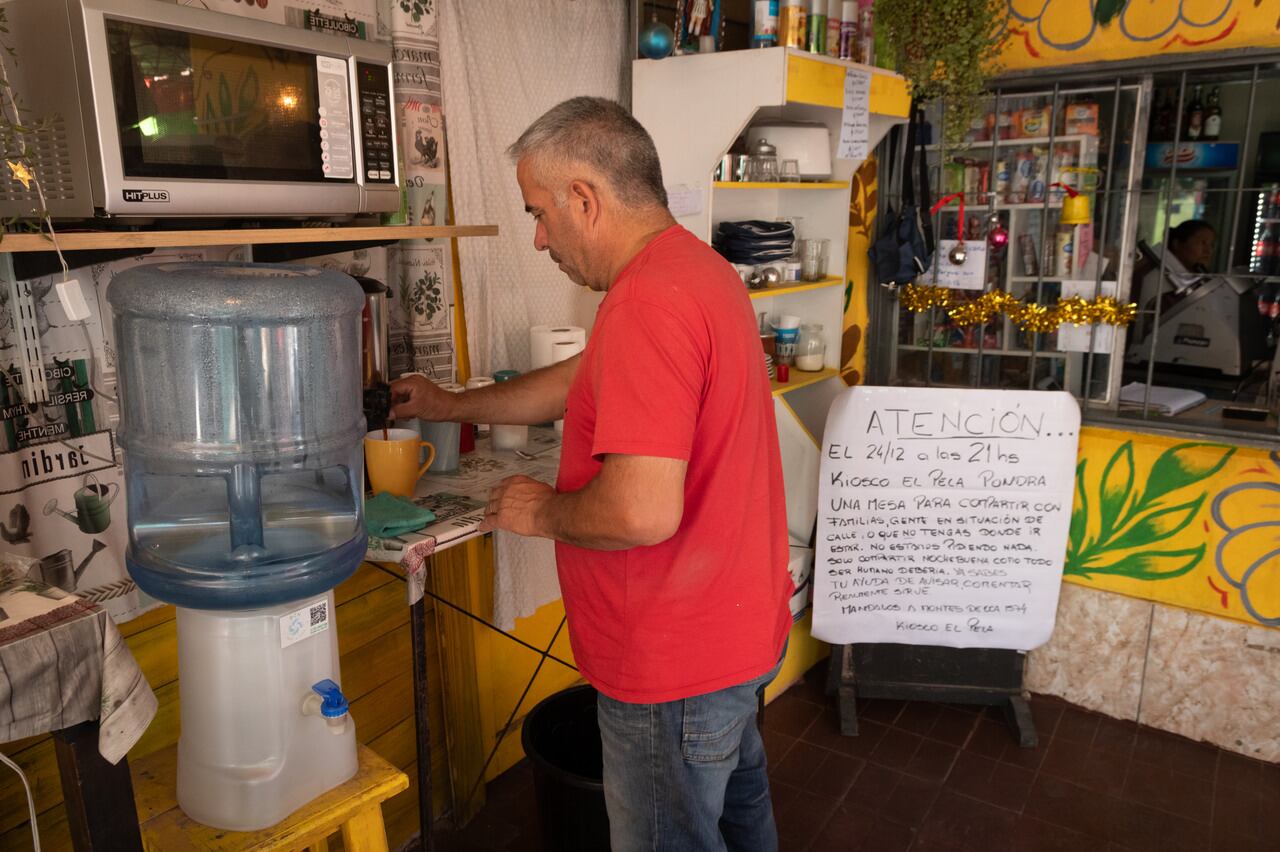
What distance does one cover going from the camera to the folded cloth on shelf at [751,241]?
3.12m

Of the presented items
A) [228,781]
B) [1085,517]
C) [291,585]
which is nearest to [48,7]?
[291,585]

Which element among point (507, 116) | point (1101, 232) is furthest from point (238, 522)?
point (1101, 232)

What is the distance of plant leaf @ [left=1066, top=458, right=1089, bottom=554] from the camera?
3422 mm

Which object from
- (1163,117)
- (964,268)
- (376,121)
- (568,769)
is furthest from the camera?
(1163,117)

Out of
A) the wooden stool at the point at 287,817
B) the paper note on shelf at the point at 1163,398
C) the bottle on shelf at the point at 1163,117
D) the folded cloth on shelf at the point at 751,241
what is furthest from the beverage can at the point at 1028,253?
the wooden stool at the point at 287,817

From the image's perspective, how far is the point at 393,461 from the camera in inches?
81.4

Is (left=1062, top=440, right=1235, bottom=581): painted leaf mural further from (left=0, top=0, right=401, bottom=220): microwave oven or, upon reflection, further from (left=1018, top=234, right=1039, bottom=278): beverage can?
(left=0, top=0, right=401, bottom=220): microwave oven

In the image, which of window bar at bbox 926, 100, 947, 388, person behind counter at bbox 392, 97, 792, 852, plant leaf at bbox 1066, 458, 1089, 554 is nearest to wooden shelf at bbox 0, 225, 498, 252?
person behind counter at bbox 392, 97, 792, 852

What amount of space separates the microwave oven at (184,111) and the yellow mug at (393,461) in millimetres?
499

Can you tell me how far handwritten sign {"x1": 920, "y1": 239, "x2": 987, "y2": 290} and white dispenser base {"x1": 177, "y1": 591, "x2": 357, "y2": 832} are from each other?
270cm

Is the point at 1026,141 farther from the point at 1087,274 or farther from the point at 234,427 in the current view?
the point at 234,427

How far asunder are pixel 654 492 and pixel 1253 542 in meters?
2.55

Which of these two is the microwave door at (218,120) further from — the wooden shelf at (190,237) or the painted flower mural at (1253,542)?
the painted flower mural at (1253,542)

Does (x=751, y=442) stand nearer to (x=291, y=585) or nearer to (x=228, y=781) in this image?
(x=291, y=585)
